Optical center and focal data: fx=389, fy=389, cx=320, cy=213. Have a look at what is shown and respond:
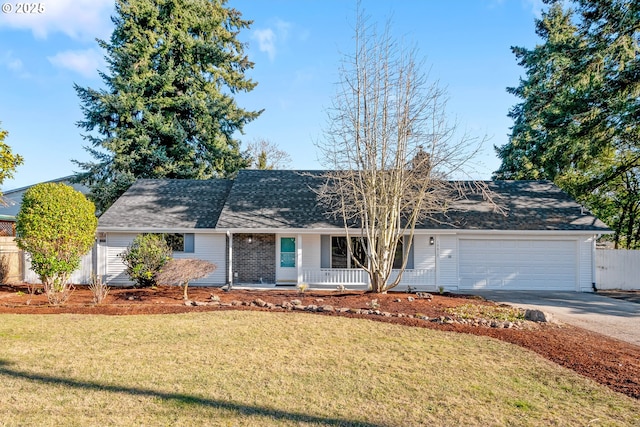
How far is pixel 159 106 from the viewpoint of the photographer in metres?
Result: 23.0

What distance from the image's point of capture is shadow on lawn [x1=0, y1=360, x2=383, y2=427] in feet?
13.4

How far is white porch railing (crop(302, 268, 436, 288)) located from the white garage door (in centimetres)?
142

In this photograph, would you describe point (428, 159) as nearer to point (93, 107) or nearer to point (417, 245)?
point (417, 245)

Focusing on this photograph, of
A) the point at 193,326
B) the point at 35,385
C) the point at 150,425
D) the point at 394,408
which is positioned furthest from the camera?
the point at 193,326

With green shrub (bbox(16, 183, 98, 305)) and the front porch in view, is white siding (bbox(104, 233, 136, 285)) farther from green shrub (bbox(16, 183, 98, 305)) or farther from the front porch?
the front porch

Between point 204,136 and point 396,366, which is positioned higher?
point 204,136

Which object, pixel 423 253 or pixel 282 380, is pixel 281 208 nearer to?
pixel 423 253

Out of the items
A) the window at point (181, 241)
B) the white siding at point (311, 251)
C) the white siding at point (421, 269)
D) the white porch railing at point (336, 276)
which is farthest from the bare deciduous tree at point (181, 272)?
the white siding at point (421, 269)

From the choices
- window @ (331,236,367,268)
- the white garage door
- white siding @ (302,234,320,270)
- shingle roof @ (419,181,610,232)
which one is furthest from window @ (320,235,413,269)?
the white garage door

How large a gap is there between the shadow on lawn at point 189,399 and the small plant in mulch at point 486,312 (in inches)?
234

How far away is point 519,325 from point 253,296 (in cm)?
729

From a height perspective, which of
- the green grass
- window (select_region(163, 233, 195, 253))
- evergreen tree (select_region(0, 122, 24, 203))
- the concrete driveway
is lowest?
the concrete driveway

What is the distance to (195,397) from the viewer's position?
15.2ft

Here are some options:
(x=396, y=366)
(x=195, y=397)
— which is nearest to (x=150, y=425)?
(x=195, y=397)
